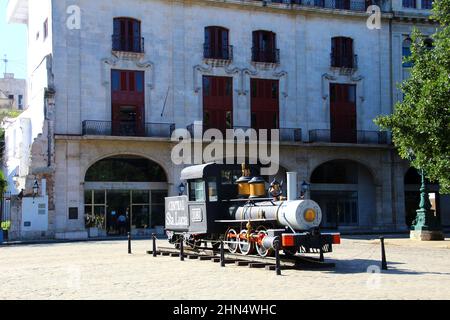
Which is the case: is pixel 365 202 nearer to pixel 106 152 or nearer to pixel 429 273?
pixel 106 152

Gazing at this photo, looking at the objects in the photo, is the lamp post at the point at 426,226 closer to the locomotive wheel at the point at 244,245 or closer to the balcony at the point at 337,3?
the locomotive wheel at the point at 244,245

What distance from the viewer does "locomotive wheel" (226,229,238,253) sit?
19.6 meters

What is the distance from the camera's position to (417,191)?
157 feet

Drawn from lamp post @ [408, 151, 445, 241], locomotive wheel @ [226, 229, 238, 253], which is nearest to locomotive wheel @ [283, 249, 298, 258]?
locomotive wheel @ [226, 229, 238, 253]

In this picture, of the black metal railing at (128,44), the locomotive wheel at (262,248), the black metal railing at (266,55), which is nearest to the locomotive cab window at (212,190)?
the locomotive wheel at (262,248)

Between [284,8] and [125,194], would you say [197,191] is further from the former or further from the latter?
[284,8]

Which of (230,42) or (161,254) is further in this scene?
(230,42)

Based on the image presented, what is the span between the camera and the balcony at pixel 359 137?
1732 inches

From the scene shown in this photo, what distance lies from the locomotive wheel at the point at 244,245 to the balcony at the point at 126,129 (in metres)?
21.1

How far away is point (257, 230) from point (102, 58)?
2412cm

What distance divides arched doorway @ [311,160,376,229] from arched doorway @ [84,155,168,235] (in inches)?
434

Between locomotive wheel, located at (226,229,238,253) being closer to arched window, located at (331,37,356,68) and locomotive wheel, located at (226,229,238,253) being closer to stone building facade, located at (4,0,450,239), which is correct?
stone building facade, located at (4,0,450,239)
